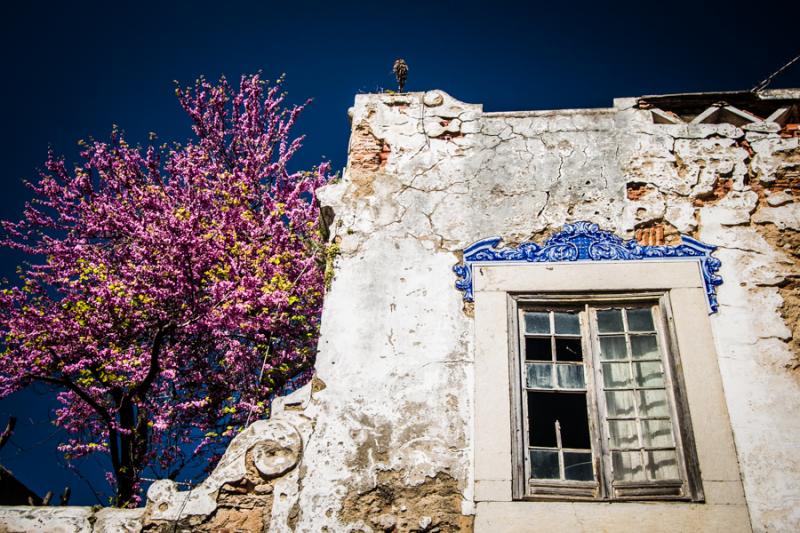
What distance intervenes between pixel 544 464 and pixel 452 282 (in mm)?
1510

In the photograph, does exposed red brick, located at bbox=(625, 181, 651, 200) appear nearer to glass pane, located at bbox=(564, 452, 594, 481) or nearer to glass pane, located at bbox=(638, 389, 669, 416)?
glass pane, located at bbox=(638, 389, 669, 416)

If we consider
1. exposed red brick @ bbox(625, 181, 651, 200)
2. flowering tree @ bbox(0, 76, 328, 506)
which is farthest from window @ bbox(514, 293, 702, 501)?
flowering tree @ bbox(0, 76, 328, 506)

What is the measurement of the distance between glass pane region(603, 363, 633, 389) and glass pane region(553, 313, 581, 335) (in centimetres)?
33

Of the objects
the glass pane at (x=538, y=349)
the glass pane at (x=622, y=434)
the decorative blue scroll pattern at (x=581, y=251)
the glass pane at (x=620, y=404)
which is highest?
the decorative blue scroll pattern at (x=581, y=251)

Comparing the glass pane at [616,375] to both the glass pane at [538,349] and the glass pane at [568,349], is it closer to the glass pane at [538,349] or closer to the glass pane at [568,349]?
the glass pane at [568,349]

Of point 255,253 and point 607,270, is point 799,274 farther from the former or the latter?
point 255,253

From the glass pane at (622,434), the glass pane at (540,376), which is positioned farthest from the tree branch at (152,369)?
the glass pane at (622,434)

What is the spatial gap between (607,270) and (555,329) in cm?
64

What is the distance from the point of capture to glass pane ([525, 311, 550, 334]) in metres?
4.30

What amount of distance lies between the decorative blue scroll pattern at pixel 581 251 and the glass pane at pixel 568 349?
652mm

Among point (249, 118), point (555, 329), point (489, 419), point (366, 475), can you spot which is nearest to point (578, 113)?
point (555, 329)

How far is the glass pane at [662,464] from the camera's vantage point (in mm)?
3719

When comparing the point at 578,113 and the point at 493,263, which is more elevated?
the point at 578,113

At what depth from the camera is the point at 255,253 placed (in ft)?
27.8
